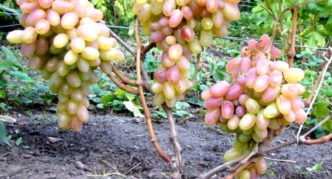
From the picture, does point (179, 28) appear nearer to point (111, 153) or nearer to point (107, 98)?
point (111, 153)

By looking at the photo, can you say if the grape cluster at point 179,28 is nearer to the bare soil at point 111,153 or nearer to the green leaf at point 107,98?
the bare soil at point 111,153

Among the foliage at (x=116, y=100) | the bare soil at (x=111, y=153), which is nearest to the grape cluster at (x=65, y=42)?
the bare soil at (x=111, y=153)

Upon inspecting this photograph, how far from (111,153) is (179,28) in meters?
0.52

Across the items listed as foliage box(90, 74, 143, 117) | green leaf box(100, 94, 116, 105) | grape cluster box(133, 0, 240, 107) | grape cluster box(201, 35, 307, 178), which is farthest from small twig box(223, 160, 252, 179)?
green leaf box(100, 94, 116, 105)

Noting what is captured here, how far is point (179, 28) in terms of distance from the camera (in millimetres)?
918

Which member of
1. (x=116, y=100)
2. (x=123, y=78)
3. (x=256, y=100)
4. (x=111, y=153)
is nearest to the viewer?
(x=256, y=100)

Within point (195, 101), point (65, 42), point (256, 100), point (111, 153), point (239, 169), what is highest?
point (65, 42)

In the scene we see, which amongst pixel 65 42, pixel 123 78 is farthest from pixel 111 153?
pixel 65 42

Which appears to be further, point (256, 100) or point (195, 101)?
point (195, 101)

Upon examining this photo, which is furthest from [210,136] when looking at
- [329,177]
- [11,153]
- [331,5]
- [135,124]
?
[331,5]

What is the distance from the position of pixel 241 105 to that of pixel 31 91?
1355 millimetres

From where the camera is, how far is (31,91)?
1.97 m

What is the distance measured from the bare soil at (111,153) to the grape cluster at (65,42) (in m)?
0.26

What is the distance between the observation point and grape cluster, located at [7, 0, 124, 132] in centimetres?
87
